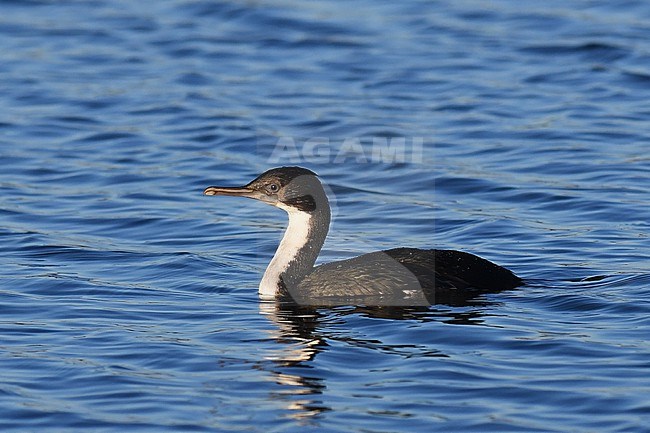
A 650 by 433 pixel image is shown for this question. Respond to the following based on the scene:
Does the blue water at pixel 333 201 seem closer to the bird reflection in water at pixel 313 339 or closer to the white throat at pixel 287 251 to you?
the bird reflection in water at pixel 313 339

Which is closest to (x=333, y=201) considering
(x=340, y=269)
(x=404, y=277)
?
(x=340, y=269)

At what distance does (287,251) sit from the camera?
10.4 meters

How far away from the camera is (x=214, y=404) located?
786 cm

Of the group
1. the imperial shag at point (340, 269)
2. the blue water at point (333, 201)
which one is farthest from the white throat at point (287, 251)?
the blue water at point (333, 201)

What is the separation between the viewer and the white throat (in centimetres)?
1025

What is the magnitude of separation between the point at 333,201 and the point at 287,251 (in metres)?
3.18

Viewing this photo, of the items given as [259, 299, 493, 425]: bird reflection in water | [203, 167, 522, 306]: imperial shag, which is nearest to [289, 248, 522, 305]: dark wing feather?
[203, 167, 522, 306]: imperial shag

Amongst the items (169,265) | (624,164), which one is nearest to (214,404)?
(169,265)

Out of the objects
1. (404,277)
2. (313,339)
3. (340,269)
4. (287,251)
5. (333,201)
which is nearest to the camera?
(313,339)

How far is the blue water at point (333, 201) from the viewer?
805 cm

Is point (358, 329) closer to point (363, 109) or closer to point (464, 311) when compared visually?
point (464, 311)

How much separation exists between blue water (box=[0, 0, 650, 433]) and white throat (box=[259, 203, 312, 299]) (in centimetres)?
15

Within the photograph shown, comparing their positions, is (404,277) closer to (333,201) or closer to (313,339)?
(313,339)

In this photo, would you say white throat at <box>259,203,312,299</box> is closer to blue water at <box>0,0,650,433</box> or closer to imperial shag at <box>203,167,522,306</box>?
imperial shag at <box>203,167,522,306</box>
